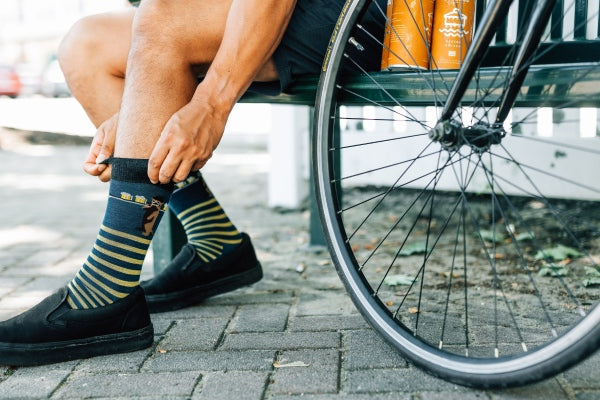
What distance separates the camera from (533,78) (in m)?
1.47

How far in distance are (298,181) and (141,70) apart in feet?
7.11

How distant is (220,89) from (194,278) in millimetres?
681

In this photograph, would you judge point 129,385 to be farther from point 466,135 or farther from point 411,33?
point 411,33

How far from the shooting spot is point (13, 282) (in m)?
2.38

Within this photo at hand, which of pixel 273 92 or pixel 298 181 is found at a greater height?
pixel 273 92

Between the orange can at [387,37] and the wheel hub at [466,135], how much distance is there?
0.37 metres

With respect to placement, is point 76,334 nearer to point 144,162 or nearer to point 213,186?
point 144,162

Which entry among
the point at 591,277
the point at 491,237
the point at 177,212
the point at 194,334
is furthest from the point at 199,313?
the point at 491,237

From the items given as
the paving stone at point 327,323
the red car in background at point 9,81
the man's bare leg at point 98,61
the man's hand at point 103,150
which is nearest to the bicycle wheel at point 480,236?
the paving stone at point 327,323

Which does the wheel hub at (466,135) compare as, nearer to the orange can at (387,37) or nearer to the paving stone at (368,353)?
the orange can at (387,37)

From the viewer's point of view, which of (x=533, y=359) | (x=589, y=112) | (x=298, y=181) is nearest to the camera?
(x=533, y=359)

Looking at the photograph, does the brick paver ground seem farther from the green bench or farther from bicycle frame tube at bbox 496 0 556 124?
bicycle frame tube at bbox 496 0 556 124

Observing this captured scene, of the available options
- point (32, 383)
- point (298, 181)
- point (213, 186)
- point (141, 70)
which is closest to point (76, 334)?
point (32, 383)

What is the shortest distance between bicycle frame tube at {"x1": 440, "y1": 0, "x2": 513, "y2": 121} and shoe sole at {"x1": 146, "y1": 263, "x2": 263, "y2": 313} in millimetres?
953
